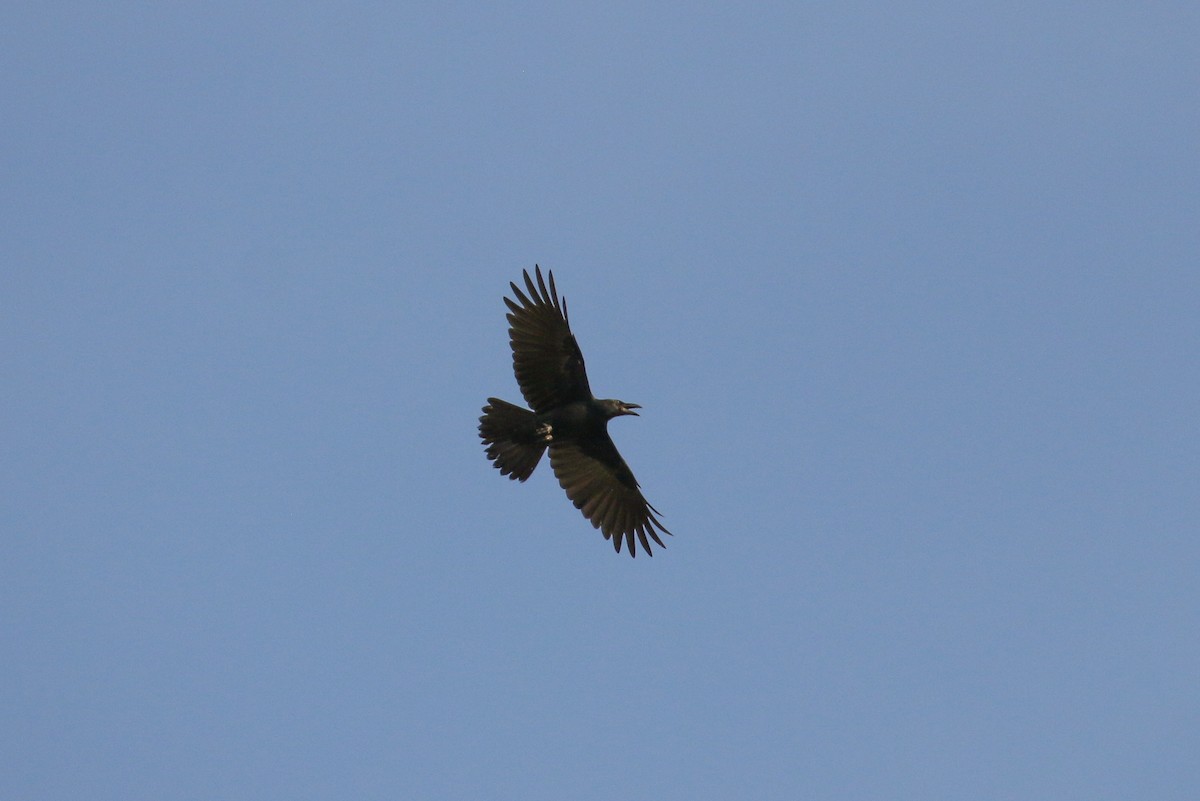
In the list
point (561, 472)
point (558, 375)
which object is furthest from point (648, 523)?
point (558, 375)

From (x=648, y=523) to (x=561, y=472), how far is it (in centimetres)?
159

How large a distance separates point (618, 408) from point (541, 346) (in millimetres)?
1454

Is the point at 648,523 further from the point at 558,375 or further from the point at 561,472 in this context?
the point at 558,375

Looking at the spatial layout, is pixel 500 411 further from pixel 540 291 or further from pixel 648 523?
pixel 648 523

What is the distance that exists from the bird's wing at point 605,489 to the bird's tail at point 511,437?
108cm

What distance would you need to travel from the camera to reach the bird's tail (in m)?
16.9

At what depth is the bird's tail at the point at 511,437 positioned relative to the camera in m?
16.9

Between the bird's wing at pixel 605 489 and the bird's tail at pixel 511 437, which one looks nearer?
the bird's tail at pixel 511 437

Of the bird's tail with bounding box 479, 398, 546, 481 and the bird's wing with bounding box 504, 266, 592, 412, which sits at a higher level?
the bird's wing with bounding box 504, 266, 592, 412

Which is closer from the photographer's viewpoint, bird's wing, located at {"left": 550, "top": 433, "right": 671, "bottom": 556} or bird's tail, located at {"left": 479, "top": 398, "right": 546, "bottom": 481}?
bird's tail, located at {"left": 479, "top": 398, "right": 546, "bottom": 481}

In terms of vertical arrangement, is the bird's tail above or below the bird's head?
below

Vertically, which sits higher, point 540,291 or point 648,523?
point 540,291

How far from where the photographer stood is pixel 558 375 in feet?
57.2

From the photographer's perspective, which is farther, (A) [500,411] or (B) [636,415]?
(B) [636,415]
